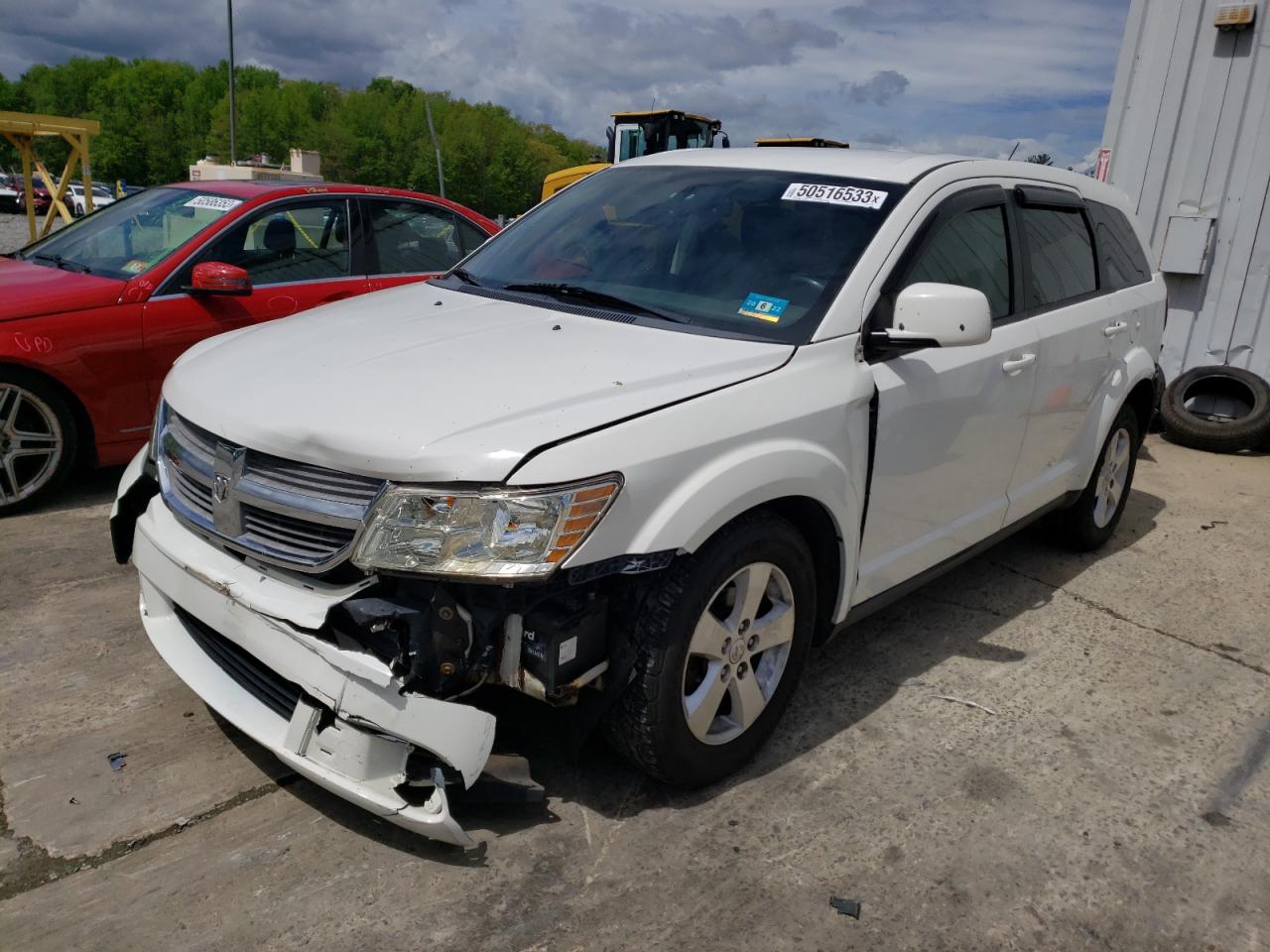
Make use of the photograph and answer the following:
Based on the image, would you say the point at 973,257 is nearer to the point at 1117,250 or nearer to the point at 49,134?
the point at 1117,250

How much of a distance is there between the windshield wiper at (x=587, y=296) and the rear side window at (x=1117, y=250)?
94.1 inches

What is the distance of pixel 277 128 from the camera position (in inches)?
3885

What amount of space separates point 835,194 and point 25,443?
12.5ft

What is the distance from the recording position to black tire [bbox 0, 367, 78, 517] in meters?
4.67

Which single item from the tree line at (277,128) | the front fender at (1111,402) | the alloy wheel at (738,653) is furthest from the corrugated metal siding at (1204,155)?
the tree line at (277,128)

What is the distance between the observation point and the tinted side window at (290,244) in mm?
5410

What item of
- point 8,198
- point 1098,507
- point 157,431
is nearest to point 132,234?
point 157,431

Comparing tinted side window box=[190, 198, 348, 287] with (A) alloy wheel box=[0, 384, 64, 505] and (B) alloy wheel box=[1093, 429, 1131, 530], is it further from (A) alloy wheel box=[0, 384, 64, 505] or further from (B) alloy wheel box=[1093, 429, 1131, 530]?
(B) alloy wheel box=[1093, 429, 1131, 530]

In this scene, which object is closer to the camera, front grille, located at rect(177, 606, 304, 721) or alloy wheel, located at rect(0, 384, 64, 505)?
front grille, located at rect(177, 606, 304, 721)

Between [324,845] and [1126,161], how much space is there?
26.5ft

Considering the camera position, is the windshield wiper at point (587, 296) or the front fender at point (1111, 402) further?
the front fender at point (1111, 402)

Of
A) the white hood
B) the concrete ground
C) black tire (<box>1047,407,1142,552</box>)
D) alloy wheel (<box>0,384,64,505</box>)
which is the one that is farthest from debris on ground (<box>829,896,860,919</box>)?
alloy wheel (<box>0,384,64,505</box>)

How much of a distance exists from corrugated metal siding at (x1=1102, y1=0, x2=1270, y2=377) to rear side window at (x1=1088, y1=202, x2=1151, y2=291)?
3.50m

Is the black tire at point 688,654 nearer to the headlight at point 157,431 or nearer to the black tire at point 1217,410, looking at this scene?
the headlight at point 157,431
